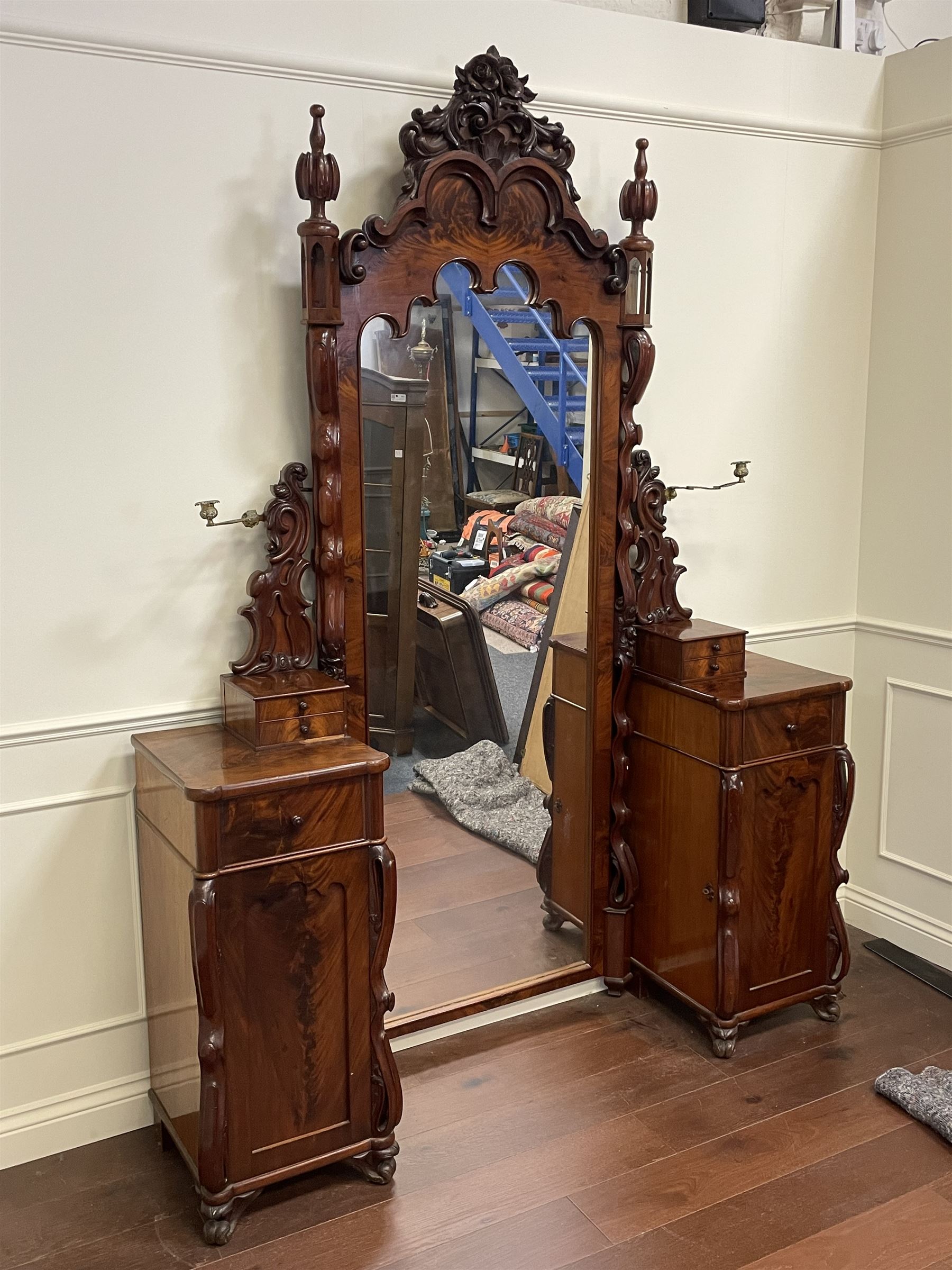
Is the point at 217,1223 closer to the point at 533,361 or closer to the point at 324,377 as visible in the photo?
the point at 324,377

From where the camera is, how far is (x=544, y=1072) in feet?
9.12

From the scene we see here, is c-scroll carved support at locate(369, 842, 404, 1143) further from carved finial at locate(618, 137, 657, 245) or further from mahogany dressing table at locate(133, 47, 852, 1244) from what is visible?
carved finial at locate(618, 137, 657, 245)

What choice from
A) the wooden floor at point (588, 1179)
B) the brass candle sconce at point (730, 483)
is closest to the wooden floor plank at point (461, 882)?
the wooden floor at point (588, 1179)

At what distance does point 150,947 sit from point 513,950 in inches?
37.3

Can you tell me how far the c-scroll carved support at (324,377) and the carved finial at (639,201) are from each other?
0.75 metres

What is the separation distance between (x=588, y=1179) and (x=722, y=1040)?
59cm

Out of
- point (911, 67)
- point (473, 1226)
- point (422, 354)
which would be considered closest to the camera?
point (473, 1226)

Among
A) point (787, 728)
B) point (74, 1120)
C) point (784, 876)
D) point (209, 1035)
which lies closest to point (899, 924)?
point (784, 876)

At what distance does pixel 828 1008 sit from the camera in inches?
119

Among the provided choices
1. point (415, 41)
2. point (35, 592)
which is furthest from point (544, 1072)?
point (415, 41)

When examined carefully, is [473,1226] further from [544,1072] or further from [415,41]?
[415,41]

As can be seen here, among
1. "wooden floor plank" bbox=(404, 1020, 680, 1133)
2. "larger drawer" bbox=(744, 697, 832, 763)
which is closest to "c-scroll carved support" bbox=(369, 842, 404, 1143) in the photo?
"wooden floor plank" bbox=(404, 1020, 680, 1133)

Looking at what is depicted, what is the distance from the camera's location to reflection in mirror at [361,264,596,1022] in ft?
8.73

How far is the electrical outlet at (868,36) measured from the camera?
339cm
